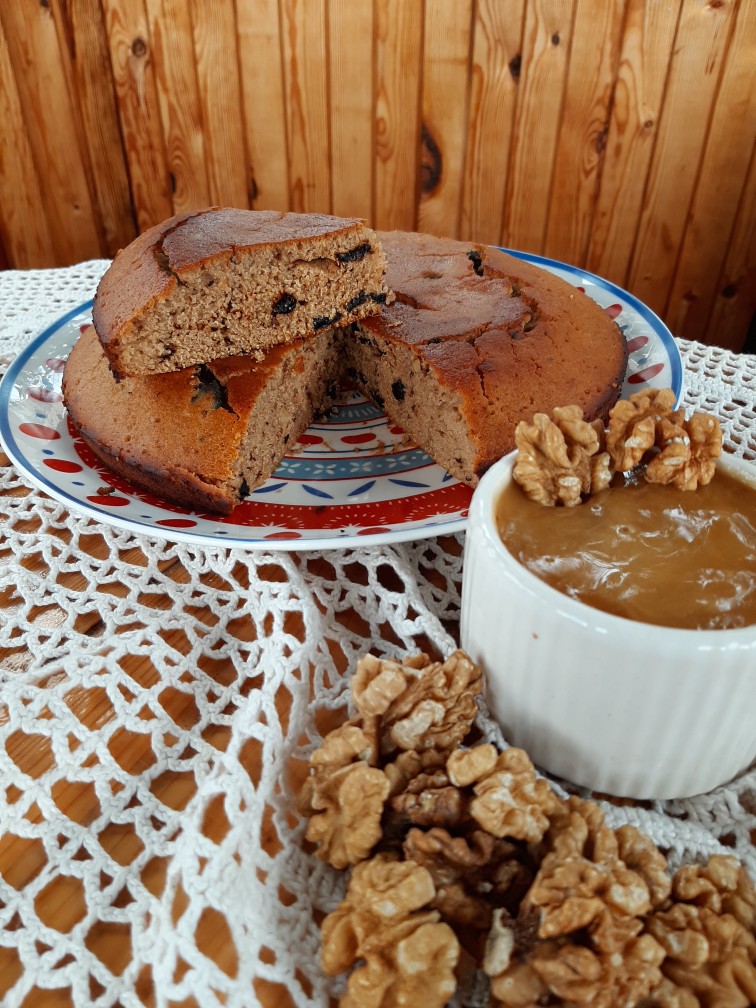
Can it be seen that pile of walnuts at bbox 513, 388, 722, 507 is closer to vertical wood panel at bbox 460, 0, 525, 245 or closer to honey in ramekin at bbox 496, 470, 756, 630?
honey in ramekin at bbox 496, 470, 756, 630

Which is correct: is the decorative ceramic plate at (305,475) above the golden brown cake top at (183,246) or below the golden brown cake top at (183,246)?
below

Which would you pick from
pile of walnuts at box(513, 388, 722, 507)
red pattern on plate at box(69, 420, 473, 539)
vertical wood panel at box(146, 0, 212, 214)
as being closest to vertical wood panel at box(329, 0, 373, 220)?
vertical wood panel at box(146, 0, 212, 214)

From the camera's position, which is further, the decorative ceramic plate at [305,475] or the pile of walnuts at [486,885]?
the decorative ceramic plate at [305,475]

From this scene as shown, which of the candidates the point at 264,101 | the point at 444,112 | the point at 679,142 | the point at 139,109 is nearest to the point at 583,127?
the point at 679,142

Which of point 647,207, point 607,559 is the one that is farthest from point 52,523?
point 647,207

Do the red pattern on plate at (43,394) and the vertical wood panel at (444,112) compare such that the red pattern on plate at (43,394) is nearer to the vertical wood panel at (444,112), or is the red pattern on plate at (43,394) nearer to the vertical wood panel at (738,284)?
the vertical wood panel at (444,112)

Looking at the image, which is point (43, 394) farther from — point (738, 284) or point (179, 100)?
point (738, 284)

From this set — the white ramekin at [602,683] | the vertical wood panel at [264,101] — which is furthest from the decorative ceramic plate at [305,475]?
the vertical wood panel at [264,101]

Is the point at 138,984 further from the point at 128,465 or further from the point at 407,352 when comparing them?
the point at 407,352
